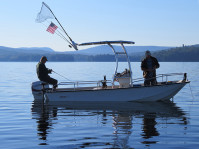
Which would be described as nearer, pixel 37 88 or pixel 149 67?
pixel 149 67

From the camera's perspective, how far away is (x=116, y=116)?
1762cm

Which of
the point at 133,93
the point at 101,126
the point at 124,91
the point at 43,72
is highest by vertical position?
the point at 43,72

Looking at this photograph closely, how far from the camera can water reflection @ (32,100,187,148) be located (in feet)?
40.7

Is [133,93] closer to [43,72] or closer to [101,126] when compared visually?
[43,72]

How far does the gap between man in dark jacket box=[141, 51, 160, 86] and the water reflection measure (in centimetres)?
152

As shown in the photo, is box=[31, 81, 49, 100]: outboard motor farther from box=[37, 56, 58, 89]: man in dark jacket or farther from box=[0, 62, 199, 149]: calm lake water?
box=[0, 62, 199, 149]: calm lake water

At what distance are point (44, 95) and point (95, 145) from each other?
12622 millimetres

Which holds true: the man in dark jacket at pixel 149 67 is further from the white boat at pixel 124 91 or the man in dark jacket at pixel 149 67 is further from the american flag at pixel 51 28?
the american flag at pixel 51 28

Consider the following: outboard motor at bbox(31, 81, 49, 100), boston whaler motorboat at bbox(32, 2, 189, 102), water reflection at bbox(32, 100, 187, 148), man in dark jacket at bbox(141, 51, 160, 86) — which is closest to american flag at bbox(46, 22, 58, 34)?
boston whaler motorboat at bbox(32, 2, 189, 102)

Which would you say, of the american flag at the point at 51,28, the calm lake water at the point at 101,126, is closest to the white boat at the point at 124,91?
the calm lake water at the point at 101,126

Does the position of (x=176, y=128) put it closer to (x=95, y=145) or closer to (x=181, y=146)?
(x=181, y=146)

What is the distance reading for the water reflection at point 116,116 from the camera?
12398 millimetres

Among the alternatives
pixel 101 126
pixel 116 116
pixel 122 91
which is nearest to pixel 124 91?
pixel 122 91

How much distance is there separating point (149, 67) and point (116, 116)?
4839 mm
